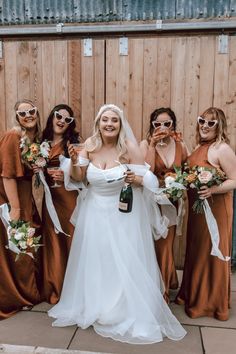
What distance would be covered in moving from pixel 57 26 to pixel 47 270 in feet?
9.46

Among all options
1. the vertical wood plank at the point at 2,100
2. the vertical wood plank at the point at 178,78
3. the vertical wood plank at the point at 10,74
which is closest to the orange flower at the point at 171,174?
the vertical wood plank at the point at 178,78

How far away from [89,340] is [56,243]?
110 cm

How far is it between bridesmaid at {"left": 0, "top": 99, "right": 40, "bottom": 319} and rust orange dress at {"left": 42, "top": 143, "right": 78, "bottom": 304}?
120 mm

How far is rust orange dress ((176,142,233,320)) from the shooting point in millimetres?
3842

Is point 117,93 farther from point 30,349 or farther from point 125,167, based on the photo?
point 30,349

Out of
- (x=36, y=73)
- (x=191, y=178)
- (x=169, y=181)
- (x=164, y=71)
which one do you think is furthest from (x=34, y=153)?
(x=164, y=71)

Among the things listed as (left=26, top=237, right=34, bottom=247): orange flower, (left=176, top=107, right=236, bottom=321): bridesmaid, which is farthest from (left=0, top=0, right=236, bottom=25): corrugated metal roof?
(left=26, top=237, right=34, bottom=247): orange flower

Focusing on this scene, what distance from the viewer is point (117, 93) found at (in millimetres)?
4914

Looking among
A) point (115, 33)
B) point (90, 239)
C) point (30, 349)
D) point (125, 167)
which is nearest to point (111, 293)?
point (90, 239)

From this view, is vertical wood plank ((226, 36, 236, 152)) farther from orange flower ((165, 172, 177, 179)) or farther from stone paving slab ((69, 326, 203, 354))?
stone paving slab ((69, 326, 203, 354))

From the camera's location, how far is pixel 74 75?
195 inches

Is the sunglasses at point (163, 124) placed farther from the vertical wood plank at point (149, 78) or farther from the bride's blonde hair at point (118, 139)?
the vertical wood plank at point (149, 78)

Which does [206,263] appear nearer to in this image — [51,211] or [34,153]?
[51,211]

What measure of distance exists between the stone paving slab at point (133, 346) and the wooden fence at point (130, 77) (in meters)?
1.72
